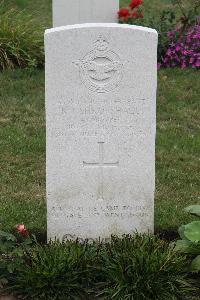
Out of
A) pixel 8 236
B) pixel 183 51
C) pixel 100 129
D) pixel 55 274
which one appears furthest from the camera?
pixel 183 51

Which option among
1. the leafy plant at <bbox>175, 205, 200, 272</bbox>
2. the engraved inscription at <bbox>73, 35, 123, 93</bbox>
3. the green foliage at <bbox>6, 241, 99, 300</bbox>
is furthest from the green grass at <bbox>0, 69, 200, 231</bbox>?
the engraved inscription at <bbox>73, 35, 123, 93</bbox>

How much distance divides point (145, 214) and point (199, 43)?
17.4ft

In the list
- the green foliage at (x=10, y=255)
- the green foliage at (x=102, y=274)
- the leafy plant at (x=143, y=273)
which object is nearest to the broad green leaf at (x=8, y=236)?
the green foliage at (x=10, y=255)

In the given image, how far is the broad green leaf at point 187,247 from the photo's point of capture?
516cm

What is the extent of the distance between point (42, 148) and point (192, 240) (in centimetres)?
284

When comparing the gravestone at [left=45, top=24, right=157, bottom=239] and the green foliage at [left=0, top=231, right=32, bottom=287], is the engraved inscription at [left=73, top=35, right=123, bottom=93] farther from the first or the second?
the green foliage at [left=0, top=231, right=32, bottom=287]

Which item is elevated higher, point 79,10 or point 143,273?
point 79,10

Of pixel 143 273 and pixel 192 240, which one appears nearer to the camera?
pixel 143 273

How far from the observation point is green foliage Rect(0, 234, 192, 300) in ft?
15.8

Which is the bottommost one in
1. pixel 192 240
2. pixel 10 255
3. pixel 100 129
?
pixel 10 255

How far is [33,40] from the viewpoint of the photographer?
10.4 metres

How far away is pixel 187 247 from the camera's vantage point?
204 inches

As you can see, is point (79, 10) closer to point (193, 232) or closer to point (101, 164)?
point (101, 164)

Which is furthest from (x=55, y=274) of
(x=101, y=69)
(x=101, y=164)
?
(x=101, y=69)
